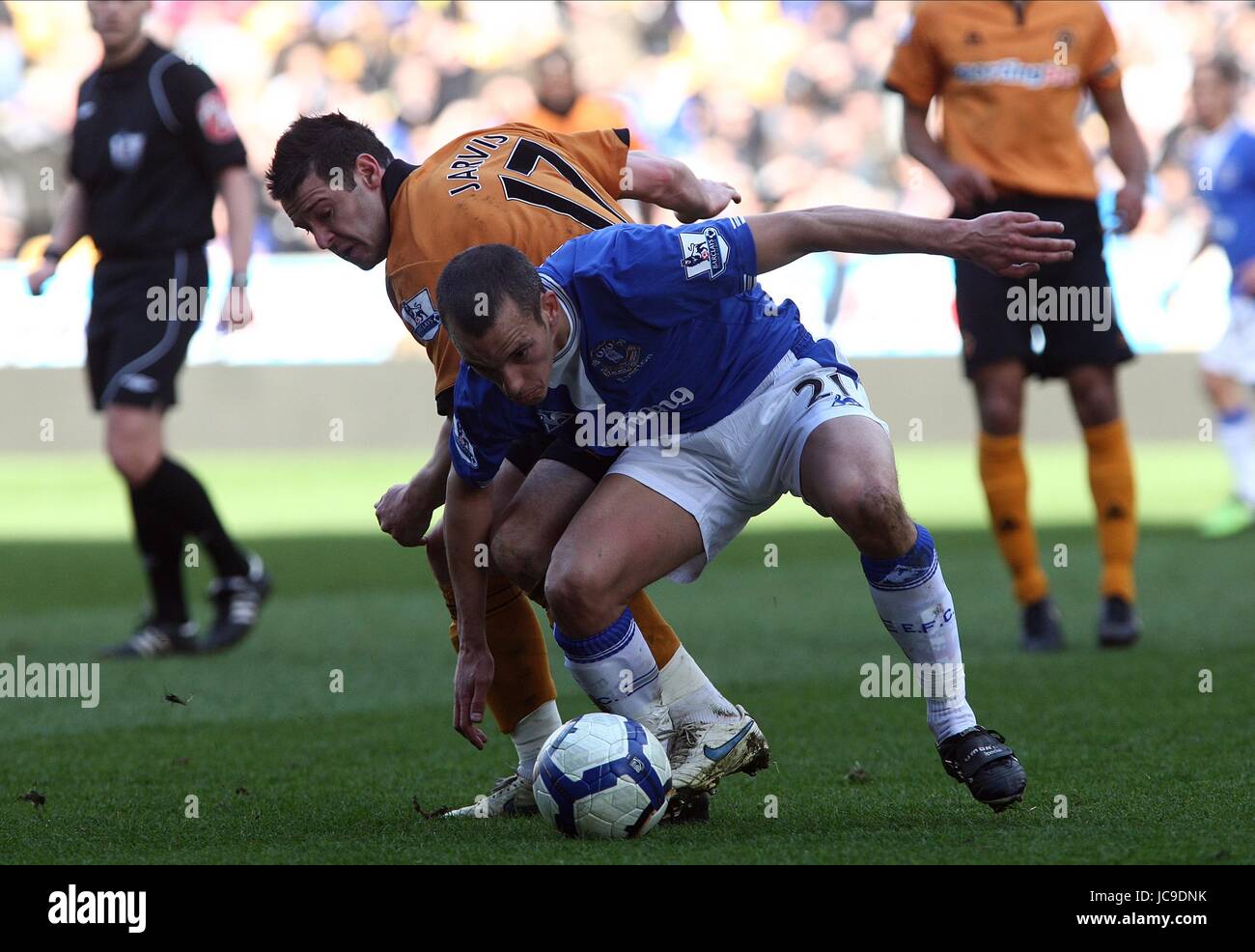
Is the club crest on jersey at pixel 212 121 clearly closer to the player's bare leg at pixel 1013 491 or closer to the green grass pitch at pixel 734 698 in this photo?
the green grass pitch at pixel 734 698

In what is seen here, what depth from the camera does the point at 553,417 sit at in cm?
372

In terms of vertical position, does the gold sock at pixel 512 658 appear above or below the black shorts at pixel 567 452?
below

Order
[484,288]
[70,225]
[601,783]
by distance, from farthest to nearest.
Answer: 1. [70,225]
2. [601,783]
3. [484,288]

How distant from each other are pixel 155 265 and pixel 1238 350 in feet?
22.6

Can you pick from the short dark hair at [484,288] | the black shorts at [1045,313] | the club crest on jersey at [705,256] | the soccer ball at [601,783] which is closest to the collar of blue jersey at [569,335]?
the short dark hair at [484,288]

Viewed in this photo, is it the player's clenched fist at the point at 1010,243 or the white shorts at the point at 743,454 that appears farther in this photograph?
the white shorts at the point at 743,454

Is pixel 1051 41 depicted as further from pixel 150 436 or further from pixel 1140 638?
pixel 150 436

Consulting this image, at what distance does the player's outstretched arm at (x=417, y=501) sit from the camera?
12.5 feet

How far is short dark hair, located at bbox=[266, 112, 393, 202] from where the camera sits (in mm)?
3814

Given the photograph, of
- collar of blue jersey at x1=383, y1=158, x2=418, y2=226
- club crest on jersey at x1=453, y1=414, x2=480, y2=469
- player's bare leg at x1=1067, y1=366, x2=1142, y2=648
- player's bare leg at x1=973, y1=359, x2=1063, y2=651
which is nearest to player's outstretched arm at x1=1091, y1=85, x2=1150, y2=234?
player's bare leg at x1=1067, y1=366, x2=1142, y2=648

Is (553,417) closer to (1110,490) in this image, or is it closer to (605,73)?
(1110,490)

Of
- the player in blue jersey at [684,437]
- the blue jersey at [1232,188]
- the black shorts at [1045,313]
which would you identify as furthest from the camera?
the blue jersey at [1232,188]

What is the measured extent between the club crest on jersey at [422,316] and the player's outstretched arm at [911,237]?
2.28ft

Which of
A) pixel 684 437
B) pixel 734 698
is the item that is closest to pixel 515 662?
pixel 684 437
